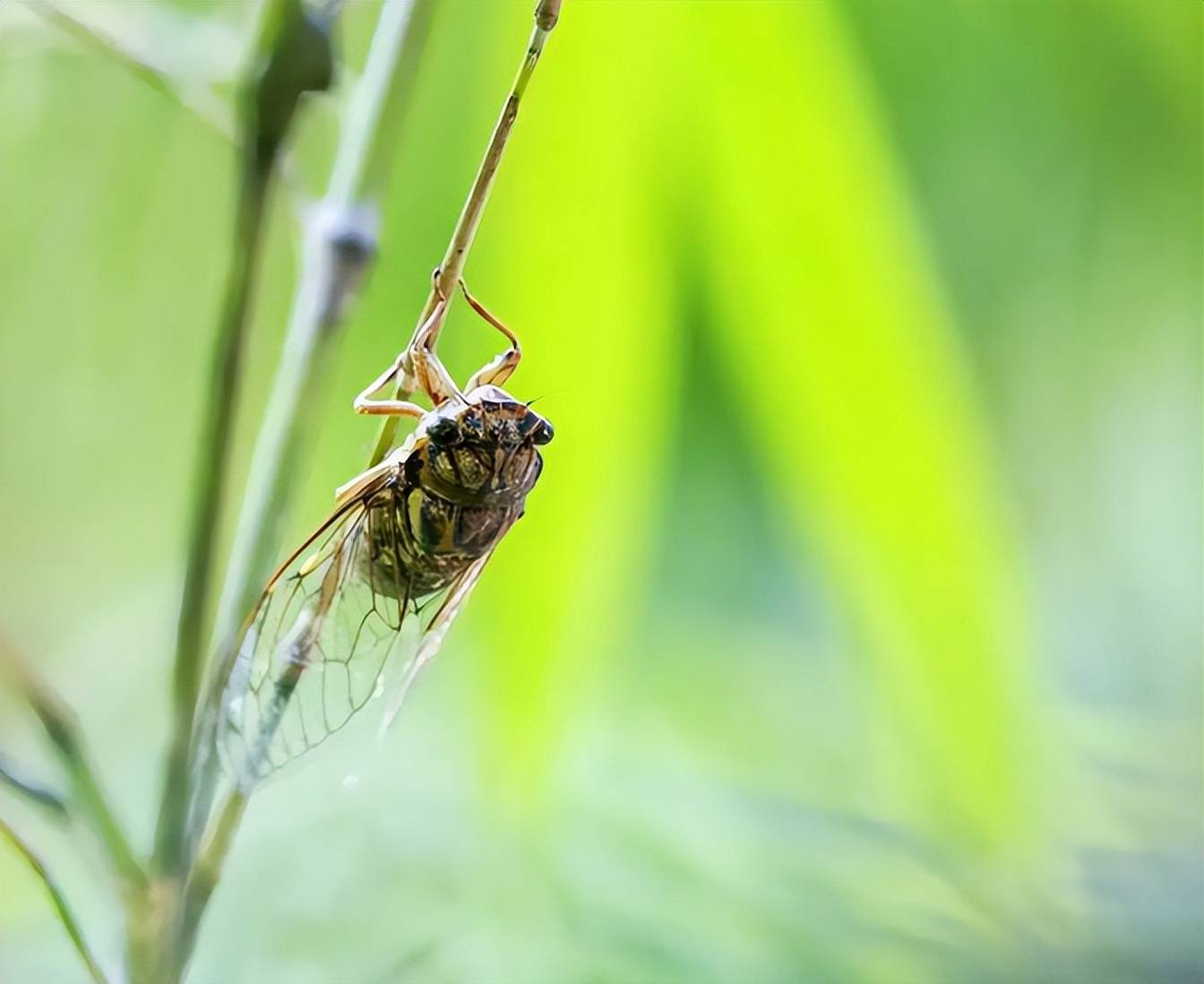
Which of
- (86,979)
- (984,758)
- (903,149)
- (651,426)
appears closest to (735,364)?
(651,426)

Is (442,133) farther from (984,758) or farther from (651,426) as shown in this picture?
(984,758)

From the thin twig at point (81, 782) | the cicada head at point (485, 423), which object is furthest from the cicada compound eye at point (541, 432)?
the thin twig at point (81, 782)

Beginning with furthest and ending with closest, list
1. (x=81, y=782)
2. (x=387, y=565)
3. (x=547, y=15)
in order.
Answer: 1. (x=387, y=565)
2. (x=81, y=782)
3. (x=547, y=15)

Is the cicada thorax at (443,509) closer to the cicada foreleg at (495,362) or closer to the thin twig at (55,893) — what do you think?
the cicada foreleg at (495,362)

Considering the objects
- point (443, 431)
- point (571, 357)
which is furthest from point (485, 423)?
point (571, 357)

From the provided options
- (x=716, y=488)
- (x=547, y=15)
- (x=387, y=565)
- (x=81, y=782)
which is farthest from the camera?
(x=716, y=488)

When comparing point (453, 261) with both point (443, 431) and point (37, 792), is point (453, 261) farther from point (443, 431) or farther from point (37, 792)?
point (37, 792)
